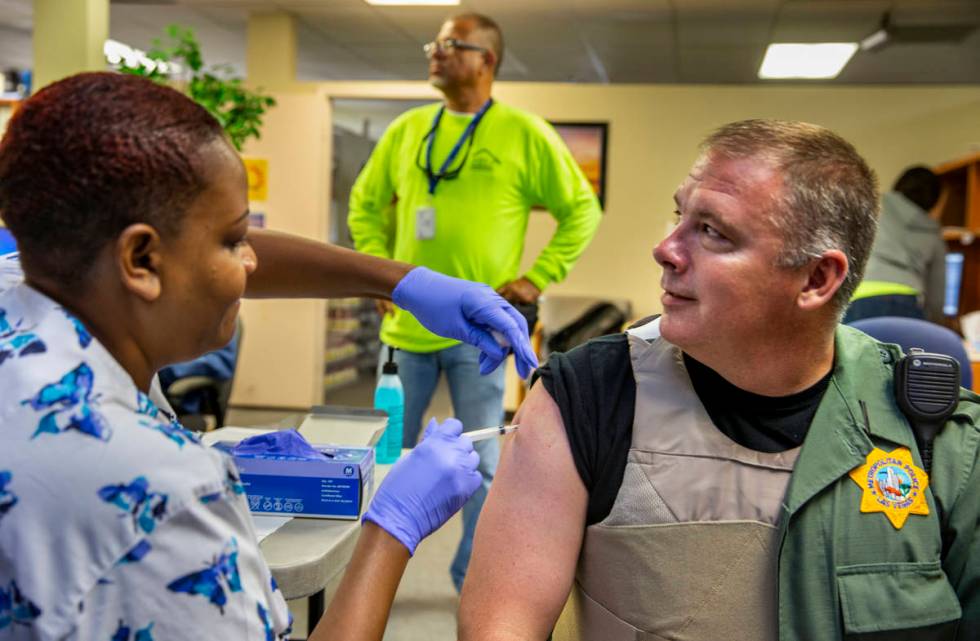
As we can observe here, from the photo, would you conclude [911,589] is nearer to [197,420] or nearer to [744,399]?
[744,399]

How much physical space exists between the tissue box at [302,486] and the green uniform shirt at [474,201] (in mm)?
1439

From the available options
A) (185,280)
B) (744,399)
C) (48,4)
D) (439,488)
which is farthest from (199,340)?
(48,4)

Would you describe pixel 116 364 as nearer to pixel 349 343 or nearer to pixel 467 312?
pixel 467 312

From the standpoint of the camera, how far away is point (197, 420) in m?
3.00

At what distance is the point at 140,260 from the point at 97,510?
22 centimetres

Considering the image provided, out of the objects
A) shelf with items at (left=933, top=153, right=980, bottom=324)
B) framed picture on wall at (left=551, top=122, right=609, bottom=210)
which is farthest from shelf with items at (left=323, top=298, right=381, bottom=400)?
shelf with items at (left=933, top=153, right=980, bottom=324)

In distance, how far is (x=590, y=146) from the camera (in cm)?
677

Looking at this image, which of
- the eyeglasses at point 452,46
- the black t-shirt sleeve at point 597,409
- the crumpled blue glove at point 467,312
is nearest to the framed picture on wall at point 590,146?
the eyeglasses at point 452,46

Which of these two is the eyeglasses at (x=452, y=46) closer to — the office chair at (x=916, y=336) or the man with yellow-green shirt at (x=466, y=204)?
the man with yellow-green shirt at (x=466, y=204)

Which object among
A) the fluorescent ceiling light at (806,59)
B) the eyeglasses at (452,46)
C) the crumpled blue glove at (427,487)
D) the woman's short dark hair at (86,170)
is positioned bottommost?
the crumpled blue glove at (427,487)

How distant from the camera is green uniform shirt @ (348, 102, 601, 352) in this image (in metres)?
2.91

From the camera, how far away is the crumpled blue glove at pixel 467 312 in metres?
1.64

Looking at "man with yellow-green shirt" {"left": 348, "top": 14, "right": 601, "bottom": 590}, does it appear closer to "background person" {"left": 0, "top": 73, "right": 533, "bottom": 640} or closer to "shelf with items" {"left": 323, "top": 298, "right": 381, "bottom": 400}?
"background person" {"left": 0, "top": 73, "right": 533, "bottom": 640}

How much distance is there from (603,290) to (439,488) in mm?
5886
